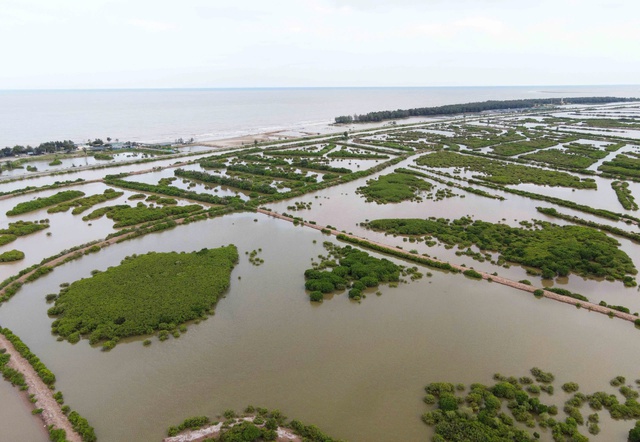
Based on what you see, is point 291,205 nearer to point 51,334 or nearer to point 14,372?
point 51,334

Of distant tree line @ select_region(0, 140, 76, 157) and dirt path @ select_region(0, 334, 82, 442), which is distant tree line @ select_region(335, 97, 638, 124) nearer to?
distant tree line @ select_region(0, 140, 76, 157)

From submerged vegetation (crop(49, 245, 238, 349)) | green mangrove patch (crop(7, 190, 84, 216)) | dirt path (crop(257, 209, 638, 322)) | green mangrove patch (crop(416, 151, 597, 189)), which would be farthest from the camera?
green mangrove patch (crop(416, 151, 597, 189))

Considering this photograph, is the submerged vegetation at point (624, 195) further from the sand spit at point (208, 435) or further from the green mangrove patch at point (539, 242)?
the sand spit at point (208, 435)

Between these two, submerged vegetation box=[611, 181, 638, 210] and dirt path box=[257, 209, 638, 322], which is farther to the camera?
submerged vegetation box=[611, 181, 638, 210]

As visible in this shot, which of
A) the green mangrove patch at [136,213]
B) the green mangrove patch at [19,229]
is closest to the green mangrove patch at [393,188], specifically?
the green mangrove patch at [136,213]

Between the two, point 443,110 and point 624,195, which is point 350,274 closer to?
point 624,195

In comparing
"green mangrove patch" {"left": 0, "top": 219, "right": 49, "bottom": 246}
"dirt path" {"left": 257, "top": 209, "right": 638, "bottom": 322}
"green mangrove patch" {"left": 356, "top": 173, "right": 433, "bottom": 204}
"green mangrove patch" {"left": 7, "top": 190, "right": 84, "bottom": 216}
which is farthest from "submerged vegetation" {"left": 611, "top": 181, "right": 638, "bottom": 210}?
"green mangrove patch" {"left": 7, "top": 190, "right": 84, "bottom": 216}
